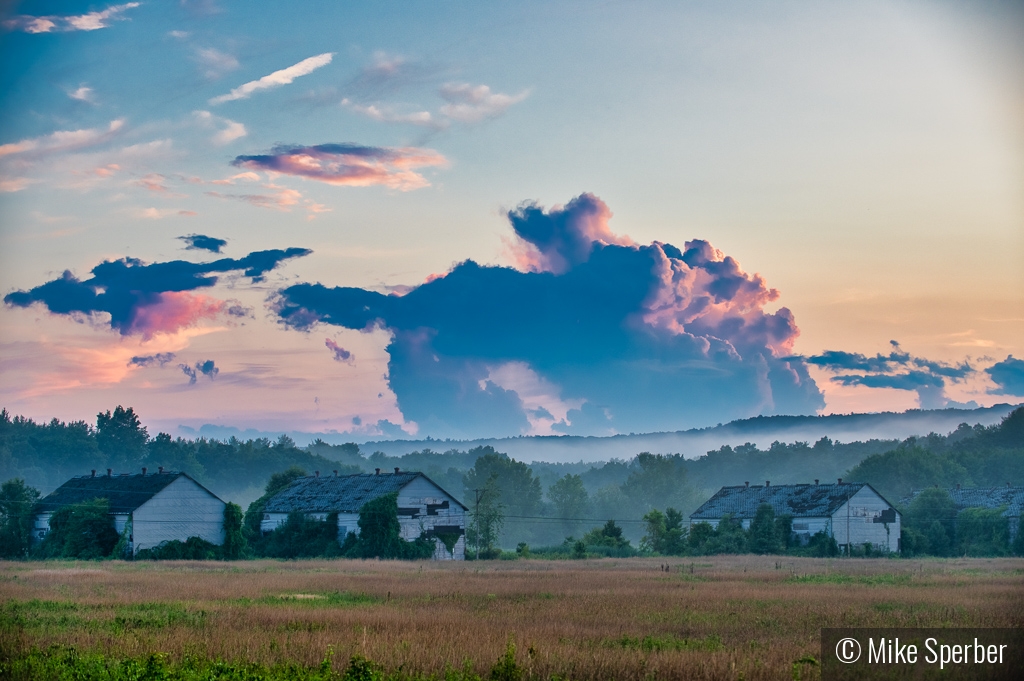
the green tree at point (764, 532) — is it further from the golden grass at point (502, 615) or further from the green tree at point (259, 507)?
the green tree at point (259, 507)

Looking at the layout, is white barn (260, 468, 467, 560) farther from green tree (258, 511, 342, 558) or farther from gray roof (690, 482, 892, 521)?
gray roof (690, 482, 892, 521)

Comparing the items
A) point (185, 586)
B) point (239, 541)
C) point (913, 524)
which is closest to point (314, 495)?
point (239, 541)

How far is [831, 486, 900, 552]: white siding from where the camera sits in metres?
81.2

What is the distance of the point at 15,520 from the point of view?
76.1m

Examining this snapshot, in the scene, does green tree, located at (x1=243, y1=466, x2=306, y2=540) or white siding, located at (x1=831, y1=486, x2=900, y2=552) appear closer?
green tree, located at (x1=243, y1=466, x2=306, y2=540)

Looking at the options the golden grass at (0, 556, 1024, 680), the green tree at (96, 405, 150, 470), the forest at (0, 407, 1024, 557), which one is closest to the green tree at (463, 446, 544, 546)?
the forest at (0, 407, 1024, 557)

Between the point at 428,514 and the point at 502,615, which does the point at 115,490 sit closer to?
the point at 428,514

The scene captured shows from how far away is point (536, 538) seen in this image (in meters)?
172

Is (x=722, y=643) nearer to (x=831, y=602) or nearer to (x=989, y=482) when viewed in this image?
(x=831, y=602)

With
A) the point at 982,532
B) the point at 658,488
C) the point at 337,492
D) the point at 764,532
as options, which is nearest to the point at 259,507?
the point at 337,492

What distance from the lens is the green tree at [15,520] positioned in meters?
74.9

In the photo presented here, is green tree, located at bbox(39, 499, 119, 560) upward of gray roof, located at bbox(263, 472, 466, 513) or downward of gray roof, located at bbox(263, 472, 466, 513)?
downward

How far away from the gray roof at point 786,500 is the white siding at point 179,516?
143ft

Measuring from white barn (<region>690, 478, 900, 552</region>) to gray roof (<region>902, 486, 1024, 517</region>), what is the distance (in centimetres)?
911
